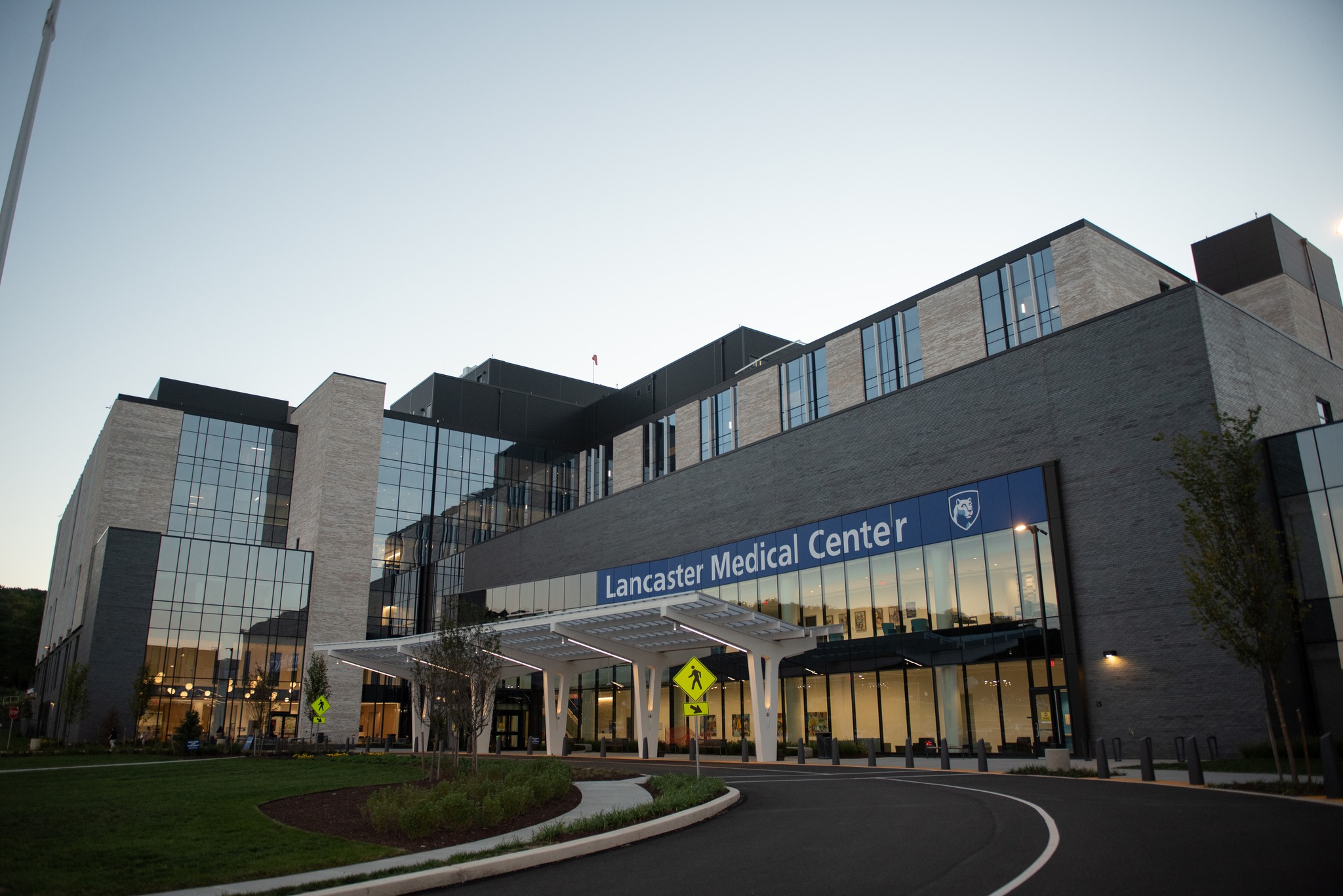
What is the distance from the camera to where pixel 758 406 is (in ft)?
161

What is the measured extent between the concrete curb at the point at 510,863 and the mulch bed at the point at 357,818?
6.29 feet

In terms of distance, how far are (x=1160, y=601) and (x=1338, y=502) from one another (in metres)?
5.32

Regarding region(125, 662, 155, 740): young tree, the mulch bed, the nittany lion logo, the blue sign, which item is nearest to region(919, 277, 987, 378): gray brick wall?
the blue sign

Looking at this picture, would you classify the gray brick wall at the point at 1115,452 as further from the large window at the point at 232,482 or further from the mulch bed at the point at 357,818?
the large window at the point at 232,482

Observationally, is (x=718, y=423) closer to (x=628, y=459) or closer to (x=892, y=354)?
(x=628, y=459)

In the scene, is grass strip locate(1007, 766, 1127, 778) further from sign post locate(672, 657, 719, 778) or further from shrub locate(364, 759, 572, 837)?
shrub locate(364, 759, 572, 837)

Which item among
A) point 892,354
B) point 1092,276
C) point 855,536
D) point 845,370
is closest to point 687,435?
point 845,370

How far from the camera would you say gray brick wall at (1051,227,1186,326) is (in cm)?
3584

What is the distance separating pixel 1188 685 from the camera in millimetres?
26031

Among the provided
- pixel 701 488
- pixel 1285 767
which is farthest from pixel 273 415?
pixel 1285 767

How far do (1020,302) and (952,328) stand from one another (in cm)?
311

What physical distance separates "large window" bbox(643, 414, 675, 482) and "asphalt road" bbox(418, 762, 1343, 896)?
40098mm

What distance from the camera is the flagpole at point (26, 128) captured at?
35.1 feet

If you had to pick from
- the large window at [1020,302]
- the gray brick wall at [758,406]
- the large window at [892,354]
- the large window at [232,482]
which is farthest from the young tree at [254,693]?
the large window at [1020,302]
